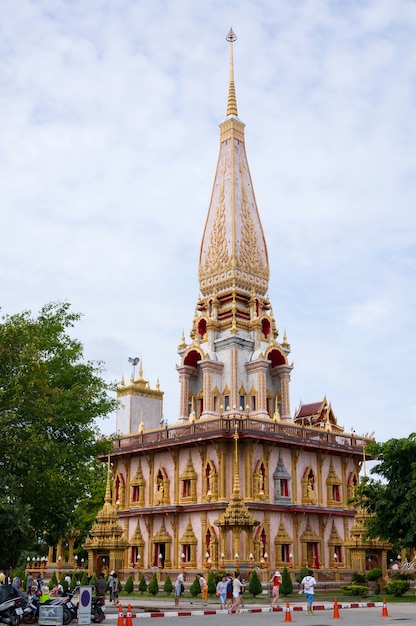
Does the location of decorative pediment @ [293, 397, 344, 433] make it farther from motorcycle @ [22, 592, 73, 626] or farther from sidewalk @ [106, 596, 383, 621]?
motorcycle @ [22, 592, 73, 626]

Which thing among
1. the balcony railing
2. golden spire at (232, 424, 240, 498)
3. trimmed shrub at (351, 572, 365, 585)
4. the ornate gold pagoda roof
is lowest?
trimmed shrub at (351, 572, 365, 585)

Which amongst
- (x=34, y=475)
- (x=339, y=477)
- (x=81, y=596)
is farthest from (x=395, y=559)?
(x=81, y=596)

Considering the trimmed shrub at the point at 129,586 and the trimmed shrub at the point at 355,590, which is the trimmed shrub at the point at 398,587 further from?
the trimmed shrub at the point at 129,586

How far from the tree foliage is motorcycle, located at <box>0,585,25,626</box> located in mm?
17908

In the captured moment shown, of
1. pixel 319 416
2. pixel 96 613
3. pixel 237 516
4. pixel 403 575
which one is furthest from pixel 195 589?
pixel 319 416

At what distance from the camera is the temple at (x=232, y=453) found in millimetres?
43469

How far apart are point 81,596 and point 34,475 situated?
932cm

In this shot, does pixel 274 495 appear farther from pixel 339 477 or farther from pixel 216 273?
pixel 216 273

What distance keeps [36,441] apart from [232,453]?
22.2m

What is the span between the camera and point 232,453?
45719 millimetres

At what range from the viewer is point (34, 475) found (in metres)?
26.6

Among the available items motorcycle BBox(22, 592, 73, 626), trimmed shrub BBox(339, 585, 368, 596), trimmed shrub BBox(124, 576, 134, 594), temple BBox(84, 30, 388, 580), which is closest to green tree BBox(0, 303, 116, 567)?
motorcycle BBox(22, 592, 73, 626)

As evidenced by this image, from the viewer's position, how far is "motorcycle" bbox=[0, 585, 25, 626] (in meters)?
20.0

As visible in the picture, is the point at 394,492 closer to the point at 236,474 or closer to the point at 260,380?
the point at 236,474
